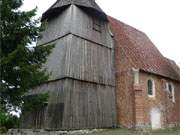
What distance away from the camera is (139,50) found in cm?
2503

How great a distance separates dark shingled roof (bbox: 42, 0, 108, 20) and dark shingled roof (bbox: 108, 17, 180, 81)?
10.0 ft

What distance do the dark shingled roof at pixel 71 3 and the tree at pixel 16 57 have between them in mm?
8930

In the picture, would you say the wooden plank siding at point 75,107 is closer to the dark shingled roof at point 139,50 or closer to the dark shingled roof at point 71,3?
the dark shingled roof at point 139,50

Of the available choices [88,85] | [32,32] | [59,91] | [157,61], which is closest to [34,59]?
[32,32]

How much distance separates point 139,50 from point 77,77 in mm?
8699

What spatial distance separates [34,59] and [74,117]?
6.39 metres

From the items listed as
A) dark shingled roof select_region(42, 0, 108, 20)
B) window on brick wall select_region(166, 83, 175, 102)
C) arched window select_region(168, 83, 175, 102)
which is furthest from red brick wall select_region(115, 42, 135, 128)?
arched window select_region(168, 83, 175, 102)

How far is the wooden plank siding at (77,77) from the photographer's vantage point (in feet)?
58.6

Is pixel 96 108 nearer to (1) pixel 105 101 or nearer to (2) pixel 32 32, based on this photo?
(1) pixel 105 101

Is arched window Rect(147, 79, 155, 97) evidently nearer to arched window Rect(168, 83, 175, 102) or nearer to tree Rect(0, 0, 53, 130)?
arched window Rect(168, 83, 175, 102)

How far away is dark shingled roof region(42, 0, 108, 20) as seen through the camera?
21328mm

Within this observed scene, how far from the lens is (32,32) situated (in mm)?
12695

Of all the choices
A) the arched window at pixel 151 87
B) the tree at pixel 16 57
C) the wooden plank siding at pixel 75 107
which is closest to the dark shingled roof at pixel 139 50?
the arched window at pixel 151 87

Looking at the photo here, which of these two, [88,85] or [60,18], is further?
[60,18]
